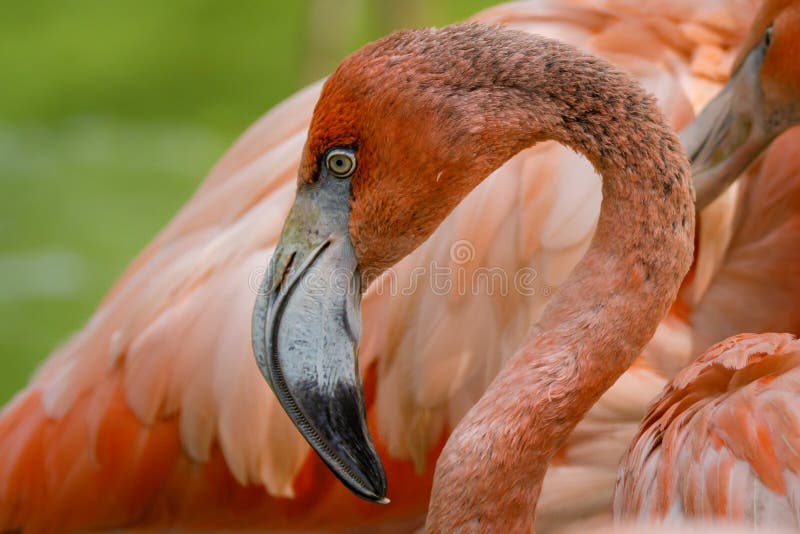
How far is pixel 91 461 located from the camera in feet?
8.45

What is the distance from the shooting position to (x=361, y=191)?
6.26 ft

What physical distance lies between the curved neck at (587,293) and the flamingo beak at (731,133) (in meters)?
0.52

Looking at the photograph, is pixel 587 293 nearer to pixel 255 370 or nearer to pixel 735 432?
pixel 735 432

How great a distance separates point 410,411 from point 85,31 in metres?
4.51

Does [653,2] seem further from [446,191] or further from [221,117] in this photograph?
[221,117]

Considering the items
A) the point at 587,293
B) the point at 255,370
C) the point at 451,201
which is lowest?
the point at 255,370

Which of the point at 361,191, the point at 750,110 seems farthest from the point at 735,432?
the point at 750,110

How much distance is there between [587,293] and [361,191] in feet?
1.28

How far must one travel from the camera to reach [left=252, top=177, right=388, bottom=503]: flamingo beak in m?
1.90

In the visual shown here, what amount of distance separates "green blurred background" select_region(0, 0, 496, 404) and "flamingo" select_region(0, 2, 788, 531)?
72.1 inches

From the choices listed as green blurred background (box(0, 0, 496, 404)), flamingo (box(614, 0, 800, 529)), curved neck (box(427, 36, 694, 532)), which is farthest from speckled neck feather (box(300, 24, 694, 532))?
green blurred background (box(0, 0, 496, 404))

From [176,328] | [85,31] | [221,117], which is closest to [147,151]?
[221,117]

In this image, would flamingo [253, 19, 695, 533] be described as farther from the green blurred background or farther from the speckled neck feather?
the green blurred background

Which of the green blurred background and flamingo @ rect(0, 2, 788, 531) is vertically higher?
flamingo @ rect(0, 2, 788, 531)
